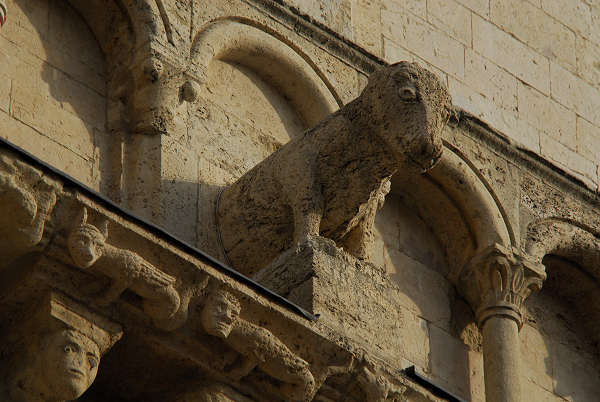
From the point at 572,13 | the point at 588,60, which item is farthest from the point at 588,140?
the point at 572,13

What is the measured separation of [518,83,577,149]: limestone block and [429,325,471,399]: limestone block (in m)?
1.70

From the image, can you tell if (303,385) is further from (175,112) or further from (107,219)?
(175,112)

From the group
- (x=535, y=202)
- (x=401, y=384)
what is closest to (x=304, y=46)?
(x=535, y=202)

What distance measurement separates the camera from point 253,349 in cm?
685

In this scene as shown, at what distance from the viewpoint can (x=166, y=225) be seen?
7.97 metres

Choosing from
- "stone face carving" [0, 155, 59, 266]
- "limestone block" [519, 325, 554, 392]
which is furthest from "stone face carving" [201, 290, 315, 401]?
"limestone block" [519, 325, 554, 392]

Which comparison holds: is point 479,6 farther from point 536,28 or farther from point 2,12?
point 2,12

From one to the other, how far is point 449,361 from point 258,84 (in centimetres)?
167

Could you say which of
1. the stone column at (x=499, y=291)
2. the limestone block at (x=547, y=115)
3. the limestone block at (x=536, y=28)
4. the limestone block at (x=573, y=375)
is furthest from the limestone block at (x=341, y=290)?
the limestone block at (x=536, y=28)

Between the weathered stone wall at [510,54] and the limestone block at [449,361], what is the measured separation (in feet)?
4.54

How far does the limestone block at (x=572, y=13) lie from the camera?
36.7ft

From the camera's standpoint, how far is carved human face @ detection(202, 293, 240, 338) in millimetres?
6758

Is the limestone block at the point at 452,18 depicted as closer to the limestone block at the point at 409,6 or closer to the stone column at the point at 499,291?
the limestone block at the point at 409,6

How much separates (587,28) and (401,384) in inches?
186
